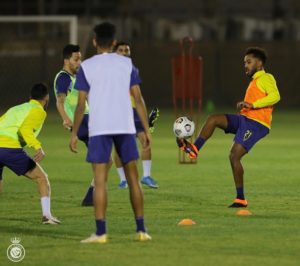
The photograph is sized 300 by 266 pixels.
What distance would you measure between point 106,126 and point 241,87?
30.2m

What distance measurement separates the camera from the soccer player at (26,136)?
12828mm

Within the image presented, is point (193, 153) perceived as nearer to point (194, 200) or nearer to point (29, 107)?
point (194, 200)

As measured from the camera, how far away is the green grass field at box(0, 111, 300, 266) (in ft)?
34.3

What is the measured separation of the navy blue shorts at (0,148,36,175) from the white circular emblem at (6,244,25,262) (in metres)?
1.97

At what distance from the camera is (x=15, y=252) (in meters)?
10.6

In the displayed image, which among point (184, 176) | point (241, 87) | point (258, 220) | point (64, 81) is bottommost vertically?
point (241, 87)

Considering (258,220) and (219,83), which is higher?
(258,220)

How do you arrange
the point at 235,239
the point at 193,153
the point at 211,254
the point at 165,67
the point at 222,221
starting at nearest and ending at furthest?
the point at 211,254 → the point at 235,239 → the point at 222,221 → the point at 193,153 → the point at 165,67

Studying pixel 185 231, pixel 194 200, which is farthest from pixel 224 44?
pixel 185 231

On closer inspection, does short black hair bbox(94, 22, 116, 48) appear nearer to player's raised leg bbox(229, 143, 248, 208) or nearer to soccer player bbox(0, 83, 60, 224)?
soccer player bbox(0, 83, 60, 224)

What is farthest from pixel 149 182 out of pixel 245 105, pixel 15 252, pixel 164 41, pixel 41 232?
pixel 164 41

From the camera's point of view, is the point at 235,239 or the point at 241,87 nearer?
the point at 235,239

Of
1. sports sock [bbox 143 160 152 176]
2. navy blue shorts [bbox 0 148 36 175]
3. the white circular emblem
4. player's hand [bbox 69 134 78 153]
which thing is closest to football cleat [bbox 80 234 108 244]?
the white circular emblem

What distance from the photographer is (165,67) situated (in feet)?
133
